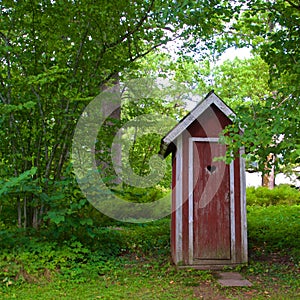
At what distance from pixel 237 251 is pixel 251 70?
45.2ft

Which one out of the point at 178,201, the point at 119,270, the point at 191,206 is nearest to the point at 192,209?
the point at 191,206

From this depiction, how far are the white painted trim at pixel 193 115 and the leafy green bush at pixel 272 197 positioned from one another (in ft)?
28.7

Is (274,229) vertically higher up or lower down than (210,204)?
lower down

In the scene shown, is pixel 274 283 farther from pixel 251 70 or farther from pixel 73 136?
pixel 251 70

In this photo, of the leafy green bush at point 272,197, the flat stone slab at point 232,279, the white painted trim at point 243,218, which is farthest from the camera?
the leafy green bush at point 272,197

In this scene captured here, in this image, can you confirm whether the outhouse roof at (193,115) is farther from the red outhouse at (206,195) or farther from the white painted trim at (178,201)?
the white painted trim at (178,201)

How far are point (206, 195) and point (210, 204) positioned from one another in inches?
6.8

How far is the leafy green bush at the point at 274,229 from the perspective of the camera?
799 cm

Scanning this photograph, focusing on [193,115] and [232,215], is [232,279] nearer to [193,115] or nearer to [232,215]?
[232,215]

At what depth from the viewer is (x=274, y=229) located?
367 inches

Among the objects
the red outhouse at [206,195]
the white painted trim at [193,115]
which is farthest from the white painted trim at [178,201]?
the white painted trim at [193,115]

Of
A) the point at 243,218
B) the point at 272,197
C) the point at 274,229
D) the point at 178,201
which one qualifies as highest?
the point at 178,201

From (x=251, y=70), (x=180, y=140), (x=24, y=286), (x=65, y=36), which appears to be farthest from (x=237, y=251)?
(x=251, y=70)

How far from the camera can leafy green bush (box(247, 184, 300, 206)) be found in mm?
14727
